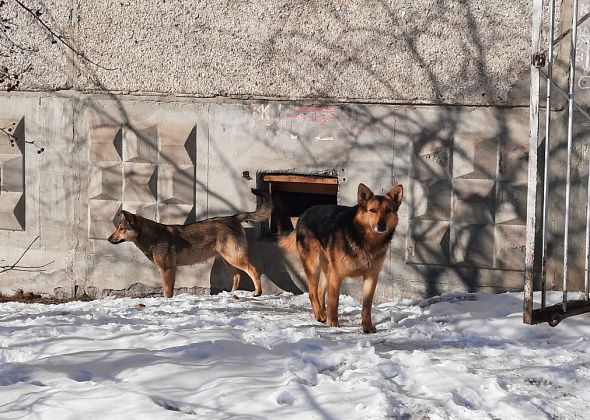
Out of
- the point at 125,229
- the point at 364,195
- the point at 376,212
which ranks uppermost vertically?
the point at 364,195

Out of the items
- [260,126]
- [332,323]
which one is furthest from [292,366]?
[260,126]

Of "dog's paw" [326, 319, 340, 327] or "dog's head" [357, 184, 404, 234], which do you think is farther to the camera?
"dog's paw" [326, 319, 340, 327]

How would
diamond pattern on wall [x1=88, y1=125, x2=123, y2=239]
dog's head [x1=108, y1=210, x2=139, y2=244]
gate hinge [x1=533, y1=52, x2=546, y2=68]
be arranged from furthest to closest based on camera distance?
diamond pattern on wall [x1=88, y1=125, x2=123, y2=239] < dog's head [x1=108, y1=210, x2=139, y2=244] < gate hinge [x1=533, y1=52, x2=546, y2=68]

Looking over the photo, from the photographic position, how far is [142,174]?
10.1 meters

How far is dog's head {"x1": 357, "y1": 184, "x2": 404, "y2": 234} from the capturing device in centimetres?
764

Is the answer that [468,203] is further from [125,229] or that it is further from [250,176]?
[125,229]

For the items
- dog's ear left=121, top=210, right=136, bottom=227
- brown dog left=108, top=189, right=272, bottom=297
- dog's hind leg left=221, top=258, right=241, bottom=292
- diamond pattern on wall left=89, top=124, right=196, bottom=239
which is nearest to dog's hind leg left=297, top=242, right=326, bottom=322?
brown dog left=108, top=189, right=272, bottom=297

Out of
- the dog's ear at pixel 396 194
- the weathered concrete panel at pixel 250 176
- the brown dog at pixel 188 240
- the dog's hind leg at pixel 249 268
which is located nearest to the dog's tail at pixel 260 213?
the brown dog at pixel 188 240

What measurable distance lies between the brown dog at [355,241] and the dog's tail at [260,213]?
1376 millimetres

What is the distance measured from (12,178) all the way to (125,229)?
5.76 feet

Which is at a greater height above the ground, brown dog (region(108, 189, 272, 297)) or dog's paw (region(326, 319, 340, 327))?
brown dog (region(108, 189, 272, 297))

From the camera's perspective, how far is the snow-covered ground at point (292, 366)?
4.93m

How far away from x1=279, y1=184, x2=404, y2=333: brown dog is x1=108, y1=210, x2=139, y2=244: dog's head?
2.45 m

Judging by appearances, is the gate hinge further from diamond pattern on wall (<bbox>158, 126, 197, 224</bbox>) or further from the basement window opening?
diamond pattern on wall (<bbox>158, 126, 197, 224</bbox>)
